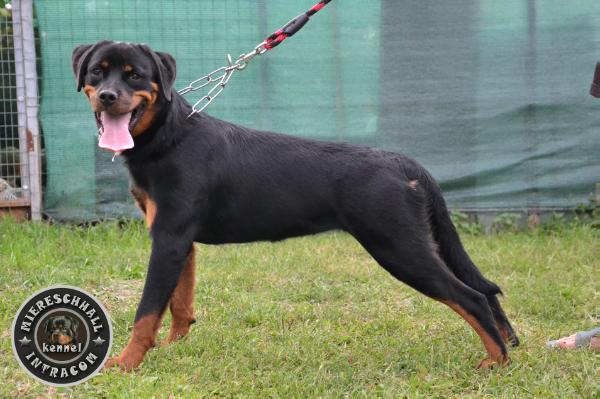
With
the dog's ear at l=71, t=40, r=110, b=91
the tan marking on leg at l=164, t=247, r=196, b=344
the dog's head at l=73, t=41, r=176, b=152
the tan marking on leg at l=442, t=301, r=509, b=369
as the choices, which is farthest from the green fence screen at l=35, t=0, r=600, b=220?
the tan marking on leg at l=442, t=301, r=509, b=369

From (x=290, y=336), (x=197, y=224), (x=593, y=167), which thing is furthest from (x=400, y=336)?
(x=593, y=167)

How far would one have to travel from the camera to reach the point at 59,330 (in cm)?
305

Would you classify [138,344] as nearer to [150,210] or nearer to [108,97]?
[150,210]

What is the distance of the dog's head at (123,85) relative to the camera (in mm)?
3572

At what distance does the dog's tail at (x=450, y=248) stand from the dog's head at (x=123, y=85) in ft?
4.97

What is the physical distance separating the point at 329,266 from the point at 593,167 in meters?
3.32

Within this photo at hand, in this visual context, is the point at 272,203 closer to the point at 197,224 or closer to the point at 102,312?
the point at 197,224

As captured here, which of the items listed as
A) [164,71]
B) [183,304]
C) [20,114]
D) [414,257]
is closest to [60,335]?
[183,304]

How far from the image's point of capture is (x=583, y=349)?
13.3 ft

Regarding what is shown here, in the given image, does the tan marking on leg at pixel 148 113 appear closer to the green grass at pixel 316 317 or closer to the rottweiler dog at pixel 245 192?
the rottweiler dog at pixel 245 192

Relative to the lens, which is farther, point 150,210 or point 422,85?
point 422,85

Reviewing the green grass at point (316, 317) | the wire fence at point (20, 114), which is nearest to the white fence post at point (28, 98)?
the wire fence at point (20, 114)

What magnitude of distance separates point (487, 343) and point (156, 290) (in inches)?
68.2

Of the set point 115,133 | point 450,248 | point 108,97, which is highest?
point 108,97
